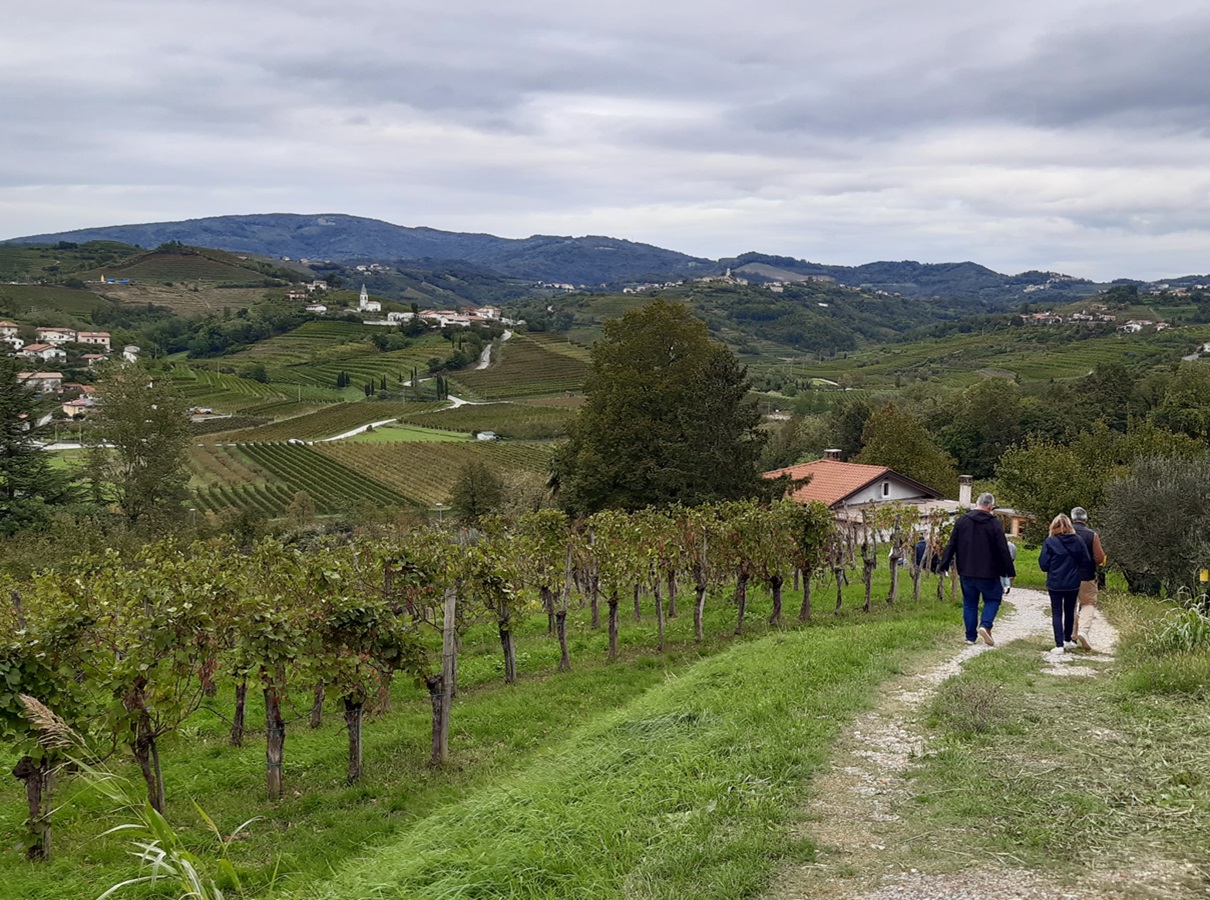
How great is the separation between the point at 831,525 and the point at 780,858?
15916mm

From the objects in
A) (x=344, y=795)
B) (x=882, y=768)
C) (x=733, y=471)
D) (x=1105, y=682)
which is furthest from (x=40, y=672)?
(x=733, y=471)

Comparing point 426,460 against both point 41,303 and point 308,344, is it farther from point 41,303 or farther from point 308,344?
point 41,303

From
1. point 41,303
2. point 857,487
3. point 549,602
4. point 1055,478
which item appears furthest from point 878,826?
point 41,303

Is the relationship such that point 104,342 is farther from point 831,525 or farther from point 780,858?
point 780,858

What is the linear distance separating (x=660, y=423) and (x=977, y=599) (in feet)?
73.8

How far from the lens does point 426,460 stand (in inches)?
3583

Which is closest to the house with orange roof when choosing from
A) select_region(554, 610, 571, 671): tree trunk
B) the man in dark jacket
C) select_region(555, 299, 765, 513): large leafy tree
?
select_region(555, 299, 765, 513): large leafy tree

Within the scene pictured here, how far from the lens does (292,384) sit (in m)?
139

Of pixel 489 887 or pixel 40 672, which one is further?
pixel 40 672

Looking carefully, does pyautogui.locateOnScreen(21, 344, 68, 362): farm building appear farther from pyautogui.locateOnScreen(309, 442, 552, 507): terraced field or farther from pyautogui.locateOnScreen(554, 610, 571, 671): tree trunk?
pyautogui.locateOnScreen(554, 610, 571, 671): tree trunk

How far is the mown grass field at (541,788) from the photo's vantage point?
6.21m

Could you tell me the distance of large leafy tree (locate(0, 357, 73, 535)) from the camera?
41688 millimetres

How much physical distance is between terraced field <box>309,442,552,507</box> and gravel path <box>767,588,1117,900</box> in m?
68.9

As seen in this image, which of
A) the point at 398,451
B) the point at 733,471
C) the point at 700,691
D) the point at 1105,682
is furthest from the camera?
the point at 398,451
